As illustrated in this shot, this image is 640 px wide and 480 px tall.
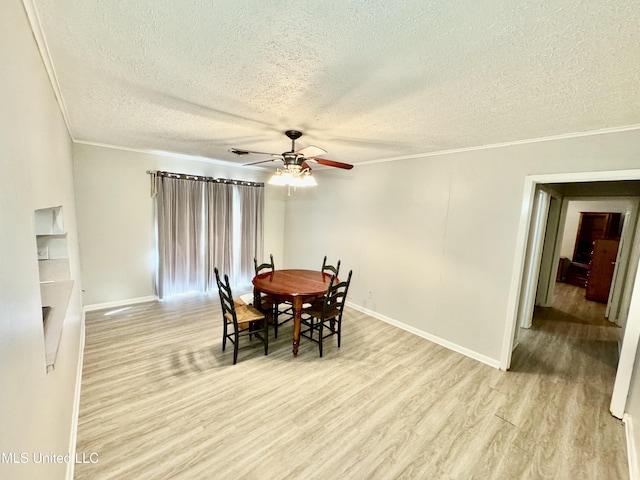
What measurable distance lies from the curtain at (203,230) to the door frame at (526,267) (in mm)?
4327

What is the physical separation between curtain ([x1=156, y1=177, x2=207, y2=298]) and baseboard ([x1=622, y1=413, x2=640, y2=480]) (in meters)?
5.36

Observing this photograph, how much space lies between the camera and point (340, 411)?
89.1 inches

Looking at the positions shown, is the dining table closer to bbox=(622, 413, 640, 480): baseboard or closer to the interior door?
the interior door

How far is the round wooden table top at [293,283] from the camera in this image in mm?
3033

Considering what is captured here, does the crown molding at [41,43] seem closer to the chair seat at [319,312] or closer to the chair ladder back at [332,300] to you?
the chair ladder back at [332,300]

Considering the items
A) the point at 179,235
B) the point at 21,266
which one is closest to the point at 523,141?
the point at 21,266

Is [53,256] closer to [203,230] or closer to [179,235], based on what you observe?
[179,235]

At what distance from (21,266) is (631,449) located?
3.67 meters

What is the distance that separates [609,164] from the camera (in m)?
2.27

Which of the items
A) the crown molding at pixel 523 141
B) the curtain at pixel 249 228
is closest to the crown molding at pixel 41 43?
the curtain at pixel 249 228

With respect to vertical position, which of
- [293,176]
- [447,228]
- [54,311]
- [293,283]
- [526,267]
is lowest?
[293,283]

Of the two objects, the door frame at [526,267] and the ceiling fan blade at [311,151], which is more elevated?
the ceiling fan blade at [311,151]

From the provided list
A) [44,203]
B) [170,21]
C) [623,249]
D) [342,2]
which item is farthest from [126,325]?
[623,249]

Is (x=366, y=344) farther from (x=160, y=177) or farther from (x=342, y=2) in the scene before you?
(x=160, y=177)
